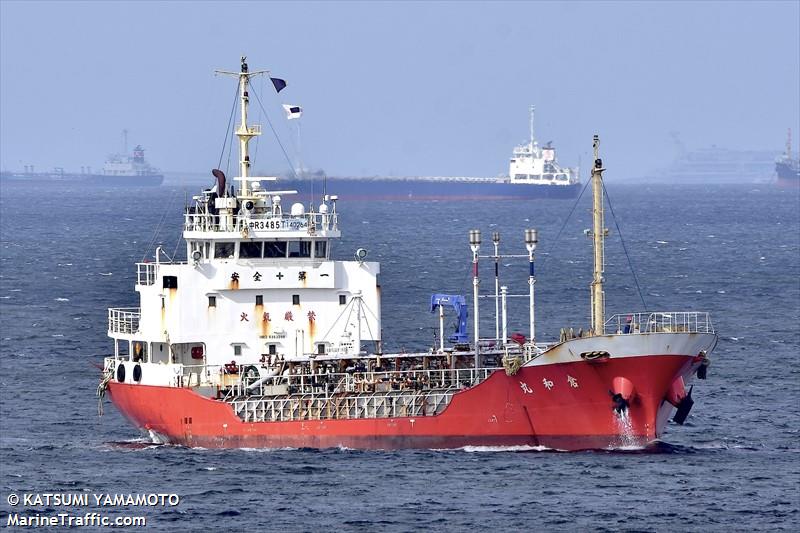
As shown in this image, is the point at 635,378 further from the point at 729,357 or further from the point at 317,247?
the point at 729,357

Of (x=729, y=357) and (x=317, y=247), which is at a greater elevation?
(x=317, y=247)

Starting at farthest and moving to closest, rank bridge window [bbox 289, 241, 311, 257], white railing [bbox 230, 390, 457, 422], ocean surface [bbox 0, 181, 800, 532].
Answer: bridge window [bbox 289, 241, 311, 257] → white railing [bbox 230, 390, 457, 422] → ocean surface [bbox 0, 181, 800, 532]

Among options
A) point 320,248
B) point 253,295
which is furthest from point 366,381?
point 320,248

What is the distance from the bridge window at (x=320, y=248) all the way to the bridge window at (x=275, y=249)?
97 cm

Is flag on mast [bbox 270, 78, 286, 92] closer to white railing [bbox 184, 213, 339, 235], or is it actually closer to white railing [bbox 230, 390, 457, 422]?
white railing [bbox 184, 213, 339, 235]

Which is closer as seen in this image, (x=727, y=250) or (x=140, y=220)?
(x=727, y=250)

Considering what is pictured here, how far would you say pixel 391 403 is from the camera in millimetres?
45688

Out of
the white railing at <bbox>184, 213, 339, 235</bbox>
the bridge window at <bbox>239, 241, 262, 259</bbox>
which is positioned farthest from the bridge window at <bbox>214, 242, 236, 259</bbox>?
the white railing at <bbox>184, 213, 339, 235</bbox>

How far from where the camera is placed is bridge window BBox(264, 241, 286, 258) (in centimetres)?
4928

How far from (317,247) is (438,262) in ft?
189

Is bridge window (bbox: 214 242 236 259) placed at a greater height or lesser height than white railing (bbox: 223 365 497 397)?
greater

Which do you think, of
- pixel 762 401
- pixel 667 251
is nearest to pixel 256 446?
pixel 762 401

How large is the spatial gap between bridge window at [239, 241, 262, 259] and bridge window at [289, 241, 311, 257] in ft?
3.08

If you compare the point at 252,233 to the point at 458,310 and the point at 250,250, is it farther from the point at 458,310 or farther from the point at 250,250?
the point at 458,310
